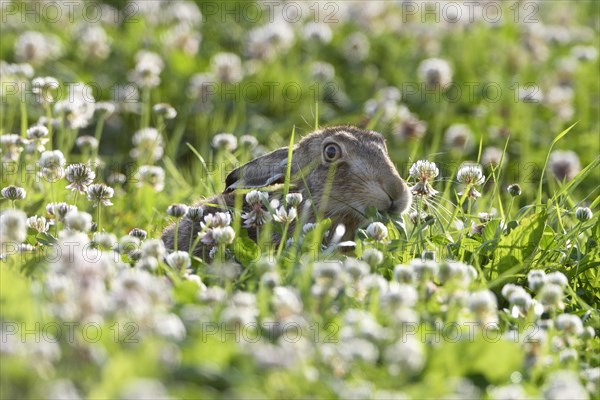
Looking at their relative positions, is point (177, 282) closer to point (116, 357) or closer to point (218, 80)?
point (116, 357)

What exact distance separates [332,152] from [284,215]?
983 millimetres

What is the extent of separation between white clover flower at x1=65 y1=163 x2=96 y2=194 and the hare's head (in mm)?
794

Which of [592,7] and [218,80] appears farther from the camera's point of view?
[592,7]

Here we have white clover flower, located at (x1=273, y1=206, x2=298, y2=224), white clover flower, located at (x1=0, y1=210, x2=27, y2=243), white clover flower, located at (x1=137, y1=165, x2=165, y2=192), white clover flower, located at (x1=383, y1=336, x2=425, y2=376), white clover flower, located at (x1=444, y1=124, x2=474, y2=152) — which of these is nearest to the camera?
white clover flower, located at (x1=383, y1=336, x2=425, y2=376)

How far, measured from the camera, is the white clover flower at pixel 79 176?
5285mm

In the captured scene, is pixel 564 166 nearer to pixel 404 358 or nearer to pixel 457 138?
pixel 457 138

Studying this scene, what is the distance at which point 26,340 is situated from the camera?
330 centimetres

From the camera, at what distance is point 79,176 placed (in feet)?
17.4

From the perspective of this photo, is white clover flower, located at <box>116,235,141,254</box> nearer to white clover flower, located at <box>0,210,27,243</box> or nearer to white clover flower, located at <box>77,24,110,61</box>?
white clover flower, located at <box>0,210,27,243</box>

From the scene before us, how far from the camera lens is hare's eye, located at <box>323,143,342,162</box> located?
5.86m

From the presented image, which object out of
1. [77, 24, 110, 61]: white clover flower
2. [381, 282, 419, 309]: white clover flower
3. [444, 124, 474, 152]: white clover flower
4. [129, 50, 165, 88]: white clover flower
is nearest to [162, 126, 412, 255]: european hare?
[381, 282, 419, 309]: white clover flower

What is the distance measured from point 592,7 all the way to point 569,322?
33.3 feet

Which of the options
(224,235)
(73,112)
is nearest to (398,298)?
(224,235)

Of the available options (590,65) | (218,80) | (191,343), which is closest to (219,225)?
(191,343)
